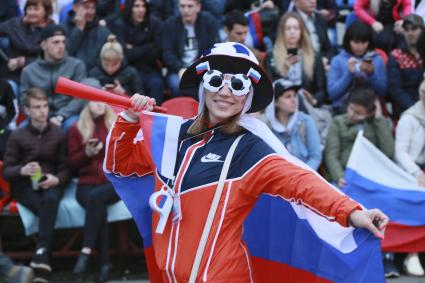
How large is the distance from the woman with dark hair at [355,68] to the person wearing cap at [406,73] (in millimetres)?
102

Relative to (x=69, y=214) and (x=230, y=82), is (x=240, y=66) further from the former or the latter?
(x=69, y=214)

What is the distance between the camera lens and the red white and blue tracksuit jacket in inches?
203

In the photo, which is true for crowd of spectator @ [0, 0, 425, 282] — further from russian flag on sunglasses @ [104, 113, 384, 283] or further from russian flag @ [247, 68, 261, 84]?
russian flag @ [247, 68, 261, 84]

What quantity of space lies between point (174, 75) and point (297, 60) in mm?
1316

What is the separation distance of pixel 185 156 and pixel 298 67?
527 cm

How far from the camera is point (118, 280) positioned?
363 inches

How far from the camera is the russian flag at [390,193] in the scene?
9.17 metres

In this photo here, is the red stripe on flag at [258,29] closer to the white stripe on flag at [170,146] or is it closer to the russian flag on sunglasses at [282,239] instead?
the russian flag on sunglasses at [282,239]

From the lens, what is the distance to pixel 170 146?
18.0 ft

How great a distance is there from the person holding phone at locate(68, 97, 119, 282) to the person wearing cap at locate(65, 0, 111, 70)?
141cm

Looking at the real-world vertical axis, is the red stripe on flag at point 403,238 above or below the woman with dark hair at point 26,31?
below

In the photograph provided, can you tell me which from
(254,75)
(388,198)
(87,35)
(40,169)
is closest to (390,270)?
(388,198)

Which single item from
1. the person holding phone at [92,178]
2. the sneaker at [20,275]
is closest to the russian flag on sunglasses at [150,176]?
the sneaker at [20,275]

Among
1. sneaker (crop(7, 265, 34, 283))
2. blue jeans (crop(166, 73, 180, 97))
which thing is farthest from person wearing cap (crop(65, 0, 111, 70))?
sneaker (crop(7, 265, 34, 283))
